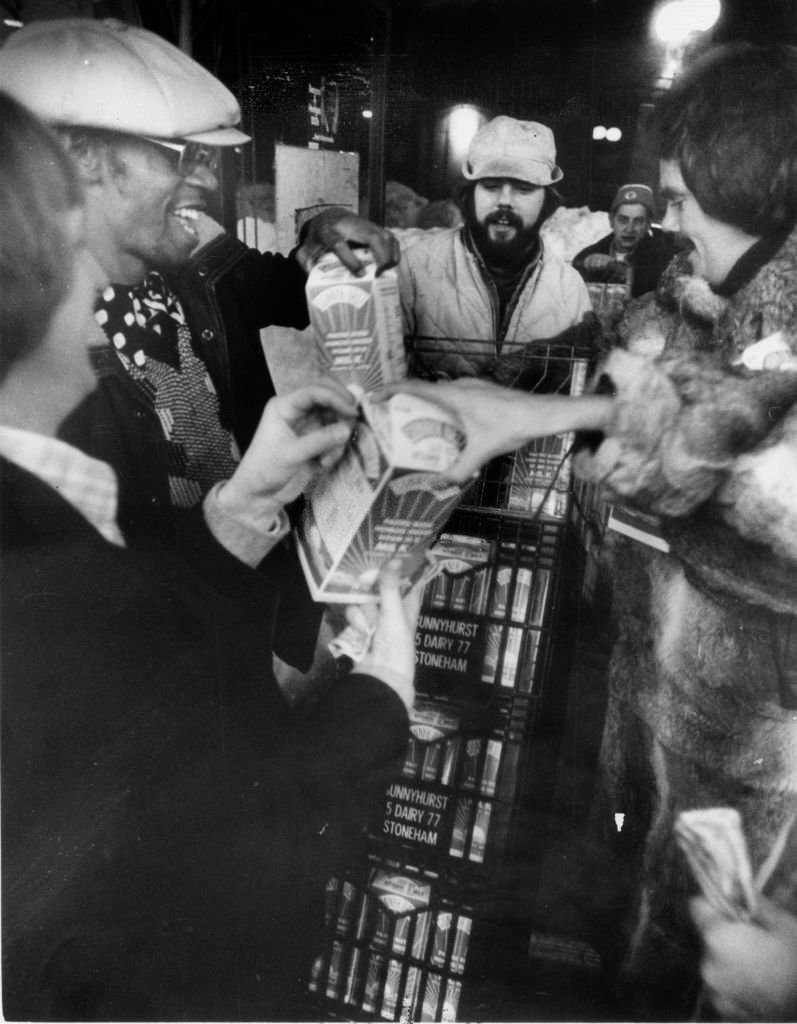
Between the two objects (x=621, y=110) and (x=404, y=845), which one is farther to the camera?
(x=404, y=845)

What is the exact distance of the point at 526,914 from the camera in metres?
1.66

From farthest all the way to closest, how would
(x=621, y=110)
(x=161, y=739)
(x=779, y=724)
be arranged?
(x=161, y=739) → (x=779, y=724) → (x=621, y=110)

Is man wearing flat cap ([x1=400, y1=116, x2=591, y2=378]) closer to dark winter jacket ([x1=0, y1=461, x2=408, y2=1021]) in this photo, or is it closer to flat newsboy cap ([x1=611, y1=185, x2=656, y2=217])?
flat newsboy cap ([x1=611, y1=185, x2=656, y2=217])

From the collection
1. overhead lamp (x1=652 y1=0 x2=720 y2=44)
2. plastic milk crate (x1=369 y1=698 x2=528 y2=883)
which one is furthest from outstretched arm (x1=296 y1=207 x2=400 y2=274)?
plastic milk crate (x1=369 y1=698 x2=528 y2=883)

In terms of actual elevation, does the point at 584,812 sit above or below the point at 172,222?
below

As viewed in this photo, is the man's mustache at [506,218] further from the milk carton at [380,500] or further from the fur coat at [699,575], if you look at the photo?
the milk carton at [380,500]

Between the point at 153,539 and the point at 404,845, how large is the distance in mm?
847

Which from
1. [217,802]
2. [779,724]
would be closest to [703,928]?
[779,724]

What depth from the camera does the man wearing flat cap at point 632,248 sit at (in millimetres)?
1408

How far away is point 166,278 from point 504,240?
655 mm

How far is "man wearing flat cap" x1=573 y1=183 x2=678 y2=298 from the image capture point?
141 centimetres

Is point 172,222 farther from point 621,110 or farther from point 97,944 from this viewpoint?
point 97,944

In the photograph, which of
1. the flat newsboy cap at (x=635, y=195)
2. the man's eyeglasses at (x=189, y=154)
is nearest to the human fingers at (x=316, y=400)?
the man's eyeglasses at (x=189, y=154)

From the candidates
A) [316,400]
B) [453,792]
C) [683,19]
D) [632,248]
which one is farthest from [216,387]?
[683,19]
